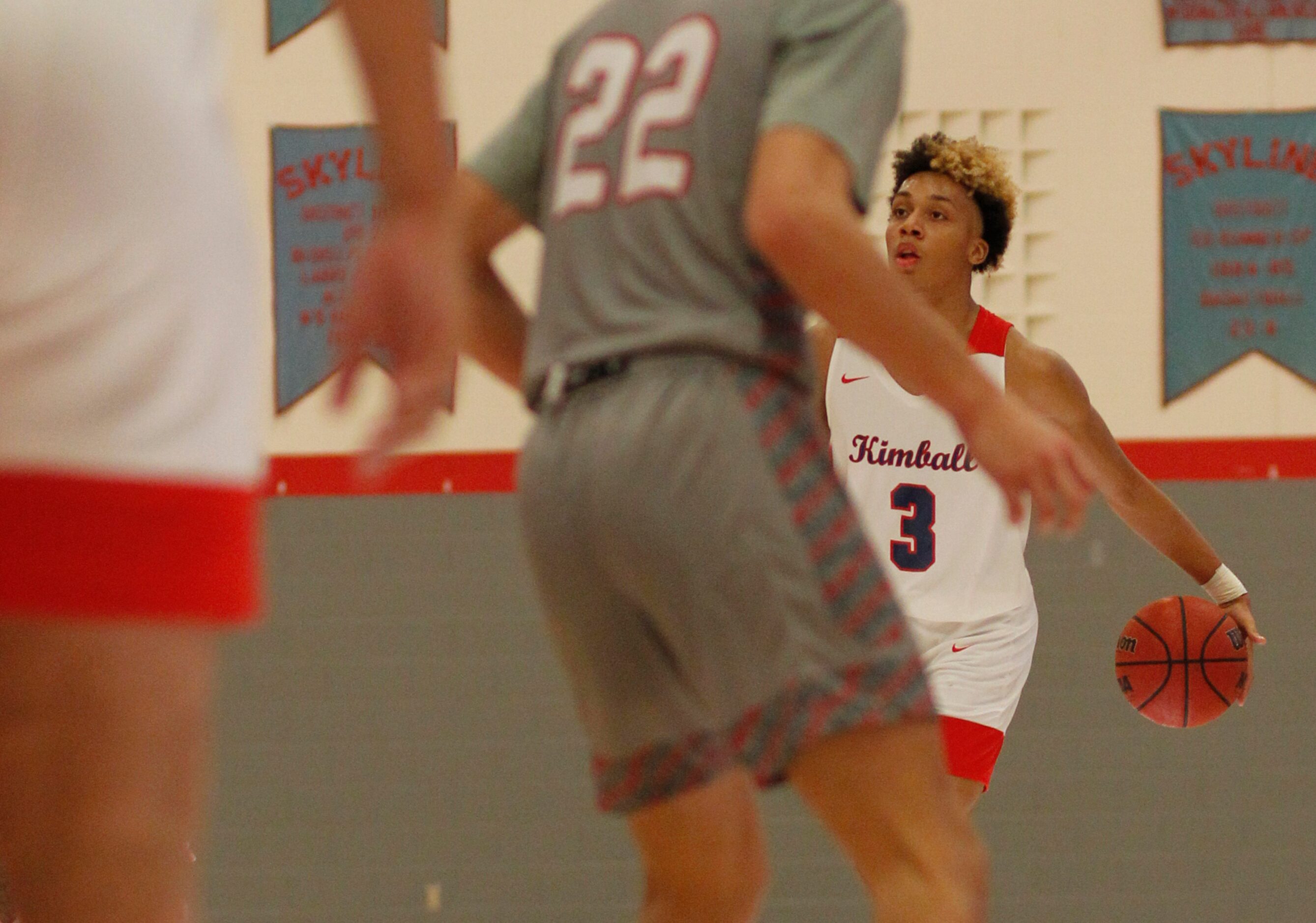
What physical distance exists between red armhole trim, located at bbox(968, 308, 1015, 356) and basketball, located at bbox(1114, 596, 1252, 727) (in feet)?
2.92

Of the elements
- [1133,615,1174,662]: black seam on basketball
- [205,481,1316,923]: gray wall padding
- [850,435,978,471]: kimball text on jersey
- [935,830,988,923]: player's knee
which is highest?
[935,830,988,923]: player's knee

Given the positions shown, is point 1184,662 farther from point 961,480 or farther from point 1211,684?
point 961,480

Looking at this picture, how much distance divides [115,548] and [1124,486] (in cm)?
316

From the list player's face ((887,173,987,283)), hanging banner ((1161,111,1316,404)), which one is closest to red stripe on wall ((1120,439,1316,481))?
hanging banner ((1161,111,1316,404))

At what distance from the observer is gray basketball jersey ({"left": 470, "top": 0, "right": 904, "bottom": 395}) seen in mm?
1745

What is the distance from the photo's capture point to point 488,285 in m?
2.10

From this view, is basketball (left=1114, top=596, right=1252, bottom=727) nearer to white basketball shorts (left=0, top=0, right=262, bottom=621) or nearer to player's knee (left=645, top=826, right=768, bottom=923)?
player's knee (left=645, top=826, right=768, bottom=923)

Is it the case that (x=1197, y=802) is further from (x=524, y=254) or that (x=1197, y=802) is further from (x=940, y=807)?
(x=940, y=807)

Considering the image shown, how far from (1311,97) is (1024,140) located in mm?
1011

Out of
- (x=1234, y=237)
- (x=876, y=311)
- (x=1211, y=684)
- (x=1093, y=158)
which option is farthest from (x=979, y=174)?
(x=876, y=311)

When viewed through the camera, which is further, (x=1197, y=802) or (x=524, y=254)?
(x=524, y=254)

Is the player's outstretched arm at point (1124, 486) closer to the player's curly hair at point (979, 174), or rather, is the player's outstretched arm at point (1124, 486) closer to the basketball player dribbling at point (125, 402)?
the player's curly hair at point (979, 174)

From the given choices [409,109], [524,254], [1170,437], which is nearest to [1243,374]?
[1170,437]

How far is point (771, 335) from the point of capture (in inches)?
70.3
